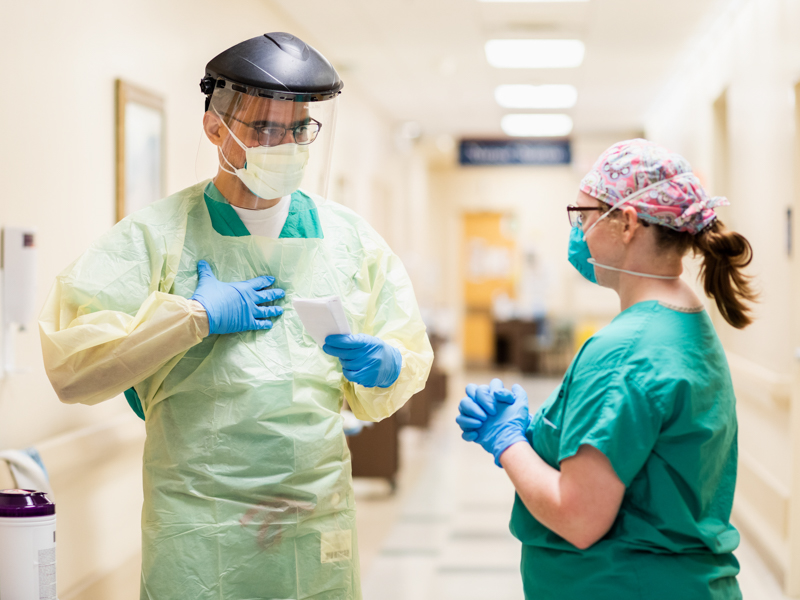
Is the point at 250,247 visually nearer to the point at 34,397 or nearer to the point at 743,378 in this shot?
the point at 34,397

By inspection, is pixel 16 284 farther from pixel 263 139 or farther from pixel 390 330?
pixel 390 330

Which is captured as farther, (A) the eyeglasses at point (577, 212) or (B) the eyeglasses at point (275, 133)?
(B) the eyeglasses at point (275, 133)

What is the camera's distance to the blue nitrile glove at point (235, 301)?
1439 millimetres

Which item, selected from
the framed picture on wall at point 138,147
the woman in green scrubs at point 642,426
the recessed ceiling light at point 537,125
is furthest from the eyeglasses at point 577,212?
the recessed ceiling light at point 537,125

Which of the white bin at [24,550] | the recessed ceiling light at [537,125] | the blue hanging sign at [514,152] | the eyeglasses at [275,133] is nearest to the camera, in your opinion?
the eyeglasses at [275,133]

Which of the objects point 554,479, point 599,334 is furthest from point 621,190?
point 554,479

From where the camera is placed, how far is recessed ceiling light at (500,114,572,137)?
28.6ft

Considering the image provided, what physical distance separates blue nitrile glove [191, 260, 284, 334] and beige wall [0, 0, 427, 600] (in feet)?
0.93

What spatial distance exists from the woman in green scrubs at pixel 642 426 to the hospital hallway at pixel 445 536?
7.88 feet

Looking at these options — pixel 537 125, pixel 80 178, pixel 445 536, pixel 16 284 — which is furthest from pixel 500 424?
pixel 537 125

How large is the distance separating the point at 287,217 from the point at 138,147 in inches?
66.6

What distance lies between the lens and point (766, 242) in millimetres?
4117

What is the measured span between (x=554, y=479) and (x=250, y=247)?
0.71m

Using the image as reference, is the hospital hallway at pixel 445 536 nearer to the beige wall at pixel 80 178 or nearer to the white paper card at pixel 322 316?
the beige wall at pixel 80 178
